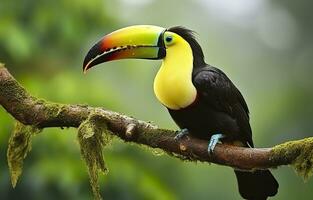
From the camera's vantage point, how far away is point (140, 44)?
12.6 ft

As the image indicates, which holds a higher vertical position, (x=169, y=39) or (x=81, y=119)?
(x=169, y=39)

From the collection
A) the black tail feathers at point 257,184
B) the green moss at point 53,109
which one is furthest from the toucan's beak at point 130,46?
the black tail feathers at point 257,184

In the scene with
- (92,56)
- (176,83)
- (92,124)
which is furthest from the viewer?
(92,56)

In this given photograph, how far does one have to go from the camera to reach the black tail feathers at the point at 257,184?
375cm

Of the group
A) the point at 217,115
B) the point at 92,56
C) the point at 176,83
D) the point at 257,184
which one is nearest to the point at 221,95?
the point at 217,115

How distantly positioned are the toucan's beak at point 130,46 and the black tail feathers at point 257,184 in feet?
2.20

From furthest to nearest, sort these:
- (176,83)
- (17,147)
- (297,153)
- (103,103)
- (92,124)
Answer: (103,103), (17,147), (176,83), (92,124), (297,153)

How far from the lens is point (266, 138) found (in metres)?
7.94

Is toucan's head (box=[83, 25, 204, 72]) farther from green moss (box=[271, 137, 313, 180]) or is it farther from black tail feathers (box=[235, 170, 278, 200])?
green moss (box=[271, 137, 313, 180])

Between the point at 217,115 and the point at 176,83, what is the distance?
27cm

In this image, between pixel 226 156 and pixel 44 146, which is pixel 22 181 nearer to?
pixel 44 146

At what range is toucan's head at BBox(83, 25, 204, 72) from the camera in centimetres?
382

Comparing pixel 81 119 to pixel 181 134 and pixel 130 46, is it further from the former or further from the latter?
pixel 130 46

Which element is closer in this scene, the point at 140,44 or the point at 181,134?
the point at 181,134
